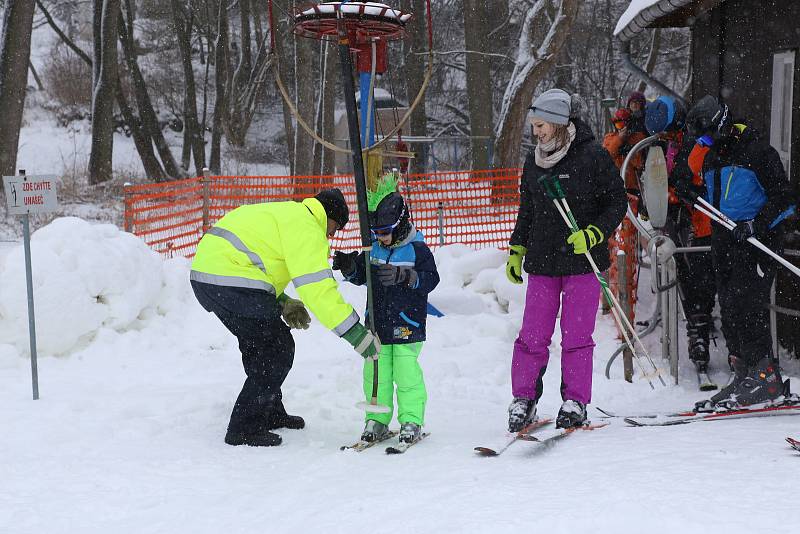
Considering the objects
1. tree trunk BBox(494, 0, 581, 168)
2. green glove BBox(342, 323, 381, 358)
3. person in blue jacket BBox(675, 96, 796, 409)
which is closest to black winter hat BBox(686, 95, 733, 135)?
person in blue jacket BBox(675, 96, 796, 409)

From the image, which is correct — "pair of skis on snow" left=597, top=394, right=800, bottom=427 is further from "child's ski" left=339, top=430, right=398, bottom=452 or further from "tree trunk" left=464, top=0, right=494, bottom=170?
"tree trunk" left=464, top=0, right=494, bottom=170

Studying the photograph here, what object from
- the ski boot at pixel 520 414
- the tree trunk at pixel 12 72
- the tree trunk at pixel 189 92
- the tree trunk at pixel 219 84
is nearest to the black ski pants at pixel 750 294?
the ski boot at pixel 520 414

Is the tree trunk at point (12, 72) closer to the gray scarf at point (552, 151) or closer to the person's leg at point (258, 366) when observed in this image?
the person's leg at point (258, 366)

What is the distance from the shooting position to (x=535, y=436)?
4746 mm

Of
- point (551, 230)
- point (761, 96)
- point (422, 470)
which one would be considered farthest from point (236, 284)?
point (761, 96)

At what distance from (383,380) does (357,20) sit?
2669 millimetres

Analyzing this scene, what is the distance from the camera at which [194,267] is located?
4922mm

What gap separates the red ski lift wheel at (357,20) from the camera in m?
6.07

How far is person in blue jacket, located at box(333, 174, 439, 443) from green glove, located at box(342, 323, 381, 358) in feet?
0.88

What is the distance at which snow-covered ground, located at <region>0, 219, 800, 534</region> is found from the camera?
347cm

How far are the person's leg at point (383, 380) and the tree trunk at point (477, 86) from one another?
52.0ft

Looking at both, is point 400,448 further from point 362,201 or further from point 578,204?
point 578,204

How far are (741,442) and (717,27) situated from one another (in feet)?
15.5

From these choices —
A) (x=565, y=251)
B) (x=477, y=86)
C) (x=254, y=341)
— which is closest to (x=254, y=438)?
(x=254, y=341)
